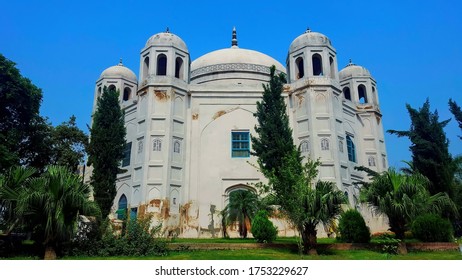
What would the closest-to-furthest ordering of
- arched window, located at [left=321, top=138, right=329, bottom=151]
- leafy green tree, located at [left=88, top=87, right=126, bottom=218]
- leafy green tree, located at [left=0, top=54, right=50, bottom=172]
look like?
leafy green tree, located at [left=88, top=87, right=126, bottom=218]
leafy green tree, located at [left=0, top=54, right=50, bottom=172]
arched window, located at [left=321, top=138, right=329, bottom=151]

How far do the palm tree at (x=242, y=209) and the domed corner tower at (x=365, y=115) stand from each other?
9502mm

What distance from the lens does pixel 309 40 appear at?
84.9ft

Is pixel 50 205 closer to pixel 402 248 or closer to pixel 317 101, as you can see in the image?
pixel 402 248

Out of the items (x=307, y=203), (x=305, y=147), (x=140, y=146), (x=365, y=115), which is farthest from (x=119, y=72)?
(x=307, y=203)

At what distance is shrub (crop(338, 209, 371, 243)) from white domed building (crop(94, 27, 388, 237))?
663 cm

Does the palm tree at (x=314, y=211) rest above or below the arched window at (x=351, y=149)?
below

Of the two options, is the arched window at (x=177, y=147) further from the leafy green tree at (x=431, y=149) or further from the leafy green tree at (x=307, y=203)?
the leafy green tree at (x=431, y=149)

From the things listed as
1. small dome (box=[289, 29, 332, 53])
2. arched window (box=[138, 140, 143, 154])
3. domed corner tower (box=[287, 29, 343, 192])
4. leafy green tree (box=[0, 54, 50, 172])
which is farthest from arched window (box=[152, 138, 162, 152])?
small dome (box=[289, 29, 332, 53])

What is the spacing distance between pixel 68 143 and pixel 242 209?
12493 mm

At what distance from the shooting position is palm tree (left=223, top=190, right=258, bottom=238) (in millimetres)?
19766

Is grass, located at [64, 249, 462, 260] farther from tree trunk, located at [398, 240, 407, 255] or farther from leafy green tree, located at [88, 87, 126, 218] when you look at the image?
leafy green tree, located at [88, 87, 126, 218]

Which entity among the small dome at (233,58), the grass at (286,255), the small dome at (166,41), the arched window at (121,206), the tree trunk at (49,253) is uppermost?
the small dome at (233,58)

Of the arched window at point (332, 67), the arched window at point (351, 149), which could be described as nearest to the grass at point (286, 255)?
the arched window at point (351, 149)

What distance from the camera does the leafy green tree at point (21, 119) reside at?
68.7 ft
